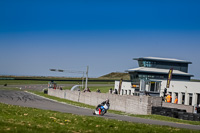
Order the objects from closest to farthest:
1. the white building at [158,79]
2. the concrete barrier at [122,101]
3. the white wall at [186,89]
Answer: the concrete barrier at [122,101], the white wall at [186,89], the white building at [158,79]

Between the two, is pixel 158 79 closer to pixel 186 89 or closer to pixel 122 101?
pixel 186 89

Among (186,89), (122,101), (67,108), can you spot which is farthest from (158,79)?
(67,108)

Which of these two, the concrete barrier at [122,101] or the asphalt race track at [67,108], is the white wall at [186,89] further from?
the asphalt race track at [67,108]

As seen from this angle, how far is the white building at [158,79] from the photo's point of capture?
5294cm

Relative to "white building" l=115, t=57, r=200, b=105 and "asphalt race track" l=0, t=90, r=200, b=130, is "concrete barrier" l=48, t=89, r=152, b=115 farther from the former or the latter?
"white building" l=115, t=57, r=200, b=105

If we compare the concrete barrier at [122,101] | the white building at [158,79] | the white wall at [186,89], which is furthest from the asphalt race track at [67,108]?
the white building at [158,79]

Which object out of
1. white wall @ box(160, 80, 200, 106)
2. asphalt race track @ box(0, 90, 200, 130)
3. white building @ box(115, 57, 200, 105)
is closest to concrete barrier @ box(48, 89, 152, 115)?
asphalt race track @ box(0, 90, 200, 130)

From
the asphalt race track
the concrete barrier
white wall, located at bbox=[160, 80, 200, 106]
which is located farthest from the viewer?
white wall, located at bbox=[160, 80, 200, 106]

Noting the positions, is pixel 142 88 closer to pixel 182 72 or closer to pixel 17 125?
pixel 182 72

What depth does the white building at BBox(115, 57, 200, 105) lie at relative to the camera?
52938 mm

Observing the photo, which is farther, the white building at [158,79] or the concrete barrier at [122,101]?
the white building at [158,79]

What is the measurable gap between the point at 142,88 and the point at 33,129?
5674 cm

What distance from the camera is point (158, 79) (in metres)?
73.3

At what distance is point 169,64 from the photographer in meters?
83.4
